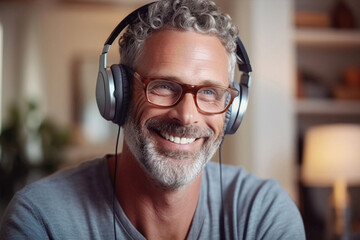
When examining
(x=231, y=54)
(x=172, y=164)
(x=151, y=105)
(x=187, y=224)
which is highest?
(x=231, y=54)

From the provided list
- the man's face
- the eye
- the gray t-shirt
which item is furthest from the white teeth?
the gray t-shirt

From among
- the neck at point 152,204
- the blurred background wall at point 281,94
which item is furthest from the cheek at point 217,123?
the blurred background wall at point 281,94

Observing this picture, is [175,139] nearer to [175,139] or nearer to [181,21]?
[175,139]

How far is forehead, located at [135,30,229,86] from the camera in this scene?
1.12 m

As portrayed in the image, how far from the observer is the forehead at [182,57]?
3.68ft

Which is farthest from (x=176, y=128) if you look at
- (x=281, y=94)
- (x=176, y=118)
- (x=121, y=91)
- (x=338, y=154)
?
(x=281, y=94)

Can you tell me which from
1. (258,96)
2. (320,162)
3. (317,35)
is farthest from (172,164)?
(317,35)

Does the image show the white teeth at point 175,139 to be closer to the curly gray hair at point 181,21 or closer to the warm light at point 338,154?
the curly gray hair at point 181,21

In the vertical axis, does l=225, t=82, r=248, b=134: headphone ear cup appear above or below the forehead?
below

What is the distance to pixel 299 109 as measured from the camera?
335 cm

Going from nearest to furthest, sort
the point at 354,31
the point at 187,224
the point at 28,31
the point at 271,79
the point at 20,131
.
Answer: the point at 187,224 → the point at 271,79 → the point at 354,31 → the point at 20,131 → the point at 28,31

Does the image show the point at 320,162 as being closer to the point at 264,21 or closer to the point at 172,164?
the point at 264,21

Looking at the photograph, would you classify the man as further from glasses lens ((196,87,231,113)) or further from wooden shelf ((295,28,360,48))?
wooden shelf ((295,28,360,48))

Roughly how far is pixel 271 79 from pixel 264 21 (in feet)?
1.21
